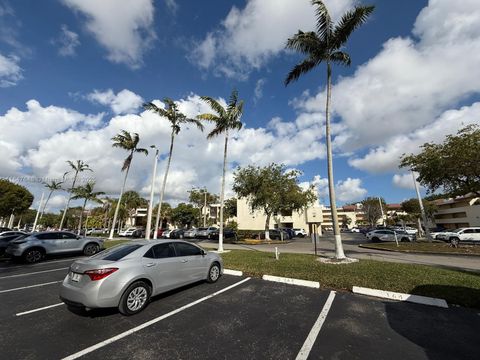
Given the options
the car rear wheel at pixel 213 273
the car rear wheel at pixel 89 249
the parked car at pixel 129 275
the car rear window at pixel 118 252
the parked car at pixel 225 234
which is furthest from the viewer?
the parked car at pixel 225 234

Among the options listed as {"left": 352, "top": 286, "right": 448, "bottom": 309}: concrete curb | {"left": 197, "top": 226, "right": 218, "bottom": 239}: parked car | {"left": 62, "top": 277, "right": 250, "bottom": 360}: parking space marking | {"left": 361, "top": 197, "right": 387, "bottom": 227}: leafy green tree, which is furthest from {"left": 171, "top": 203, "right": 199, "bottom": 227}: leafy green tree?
{"left": 352, "top": 286, "right": 448, "bottom": 309}: concrete curb

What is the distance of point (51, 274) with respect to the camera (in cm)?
970

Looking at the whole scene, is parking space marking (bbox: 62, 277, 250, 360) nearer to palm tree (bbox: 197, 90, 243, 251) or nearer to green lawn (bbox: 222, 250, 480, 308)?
green lawn (bbox: 222, 250, 480, 308)

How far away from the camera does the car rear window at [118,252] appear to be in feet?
18.3

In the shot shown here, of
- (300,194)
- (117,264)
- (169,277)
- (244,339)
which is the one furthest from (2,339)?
(300,194)

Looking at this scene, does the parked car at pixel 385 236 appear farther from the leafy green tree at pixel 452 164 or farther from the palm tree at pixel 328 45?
the palm tree at pixel 328 45

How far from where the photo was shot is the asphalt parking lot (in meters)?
3.84

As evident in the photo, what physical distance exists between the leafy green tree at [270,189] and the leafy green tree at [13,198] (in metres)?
36.8

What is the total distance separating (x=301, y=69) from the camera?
13.7 m

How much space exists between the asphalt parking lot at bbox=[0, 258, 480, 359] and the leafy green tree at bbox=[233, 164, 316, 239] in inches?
903

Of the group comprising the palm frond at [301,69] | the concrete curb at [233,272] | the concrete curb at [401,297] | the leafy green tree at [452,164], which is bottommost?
the concrete curb at [401,297]

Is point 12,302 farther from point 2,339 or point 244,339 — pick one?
point 244,339

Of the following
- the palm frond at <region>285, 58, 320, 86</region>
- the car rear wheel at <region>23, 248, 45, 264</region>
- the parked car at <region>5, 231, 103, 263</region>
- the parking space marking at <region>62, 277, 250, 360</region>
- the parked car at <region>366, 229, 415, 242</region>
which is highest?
the palm frond at <region>285, 58, 320, 86</region>

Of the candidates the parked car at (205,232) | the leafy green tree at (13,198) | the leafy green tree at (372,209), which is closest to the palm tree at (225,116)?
the parked car at (205,232)
